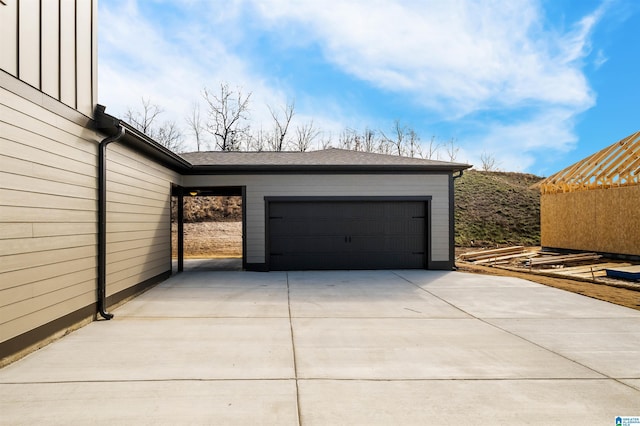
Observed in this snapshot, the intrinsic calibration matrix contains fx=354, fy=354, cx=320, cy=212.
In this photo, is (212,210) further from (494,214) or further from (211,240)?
Result: (494,214)

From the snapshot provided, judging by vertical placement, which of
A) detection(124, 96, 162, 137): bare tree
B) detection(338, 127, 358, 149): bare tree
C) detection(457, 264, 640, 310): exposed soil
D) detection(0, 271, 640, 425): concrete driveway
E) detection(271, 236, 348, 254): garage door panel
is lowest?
detection(457, 264, 640, 310): exposed soil

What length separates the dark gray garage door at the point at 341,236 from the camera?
34.1 ft

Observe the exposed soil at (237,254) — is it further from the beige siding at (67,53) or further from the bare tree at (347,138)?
the bare tree at (347,138)

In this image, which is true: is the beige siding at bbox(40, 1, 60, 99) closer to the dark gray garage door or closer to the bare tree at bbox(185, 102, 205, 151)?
the dark gray garage door

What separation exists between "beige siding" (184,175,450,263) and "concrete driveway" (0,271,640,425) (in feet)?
13.0

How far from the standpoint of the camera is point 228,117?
90.6ft

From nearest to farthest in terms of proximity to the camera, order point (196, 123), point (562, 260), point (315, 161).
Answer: point (315, 161), point (562, 260), point (196, 123)

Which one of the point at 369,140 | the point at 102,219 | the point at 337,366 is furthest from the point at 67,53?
the point at 369,140

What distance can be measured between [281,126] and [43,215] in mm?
24579

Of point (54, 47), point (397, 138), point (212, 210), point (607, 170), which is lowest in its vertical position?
point (212, 210)

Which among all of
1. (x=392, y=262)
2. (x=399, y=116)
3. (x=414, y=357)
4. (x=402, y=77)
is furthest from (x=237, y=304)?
(x=399, y=116)

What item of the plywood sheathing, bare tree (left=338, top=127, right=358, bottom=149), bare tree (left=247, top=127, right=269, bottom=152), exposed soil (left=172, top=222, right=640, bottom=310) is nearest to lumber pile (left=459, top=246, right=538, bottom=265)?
exposed soil (left=172, top=222, right=640, bottom=310)

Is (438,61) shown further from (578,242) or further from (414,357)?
(414,357)

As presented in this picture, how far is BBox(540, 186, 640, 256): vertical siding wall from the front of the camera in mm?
12953
